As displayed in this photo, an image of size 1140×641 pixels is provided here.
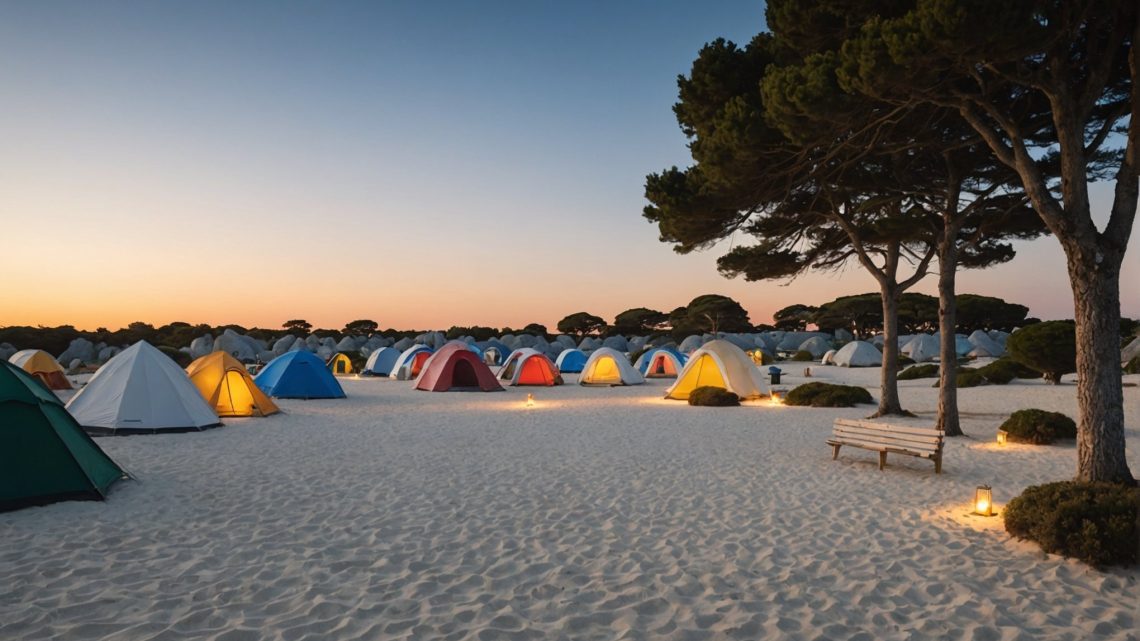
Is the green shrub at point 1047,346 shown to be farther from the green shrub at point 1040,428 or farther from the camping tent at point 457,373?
the camping tent at point 457,373

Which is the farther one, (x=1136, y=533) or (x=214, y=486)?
(x=214, y=486)

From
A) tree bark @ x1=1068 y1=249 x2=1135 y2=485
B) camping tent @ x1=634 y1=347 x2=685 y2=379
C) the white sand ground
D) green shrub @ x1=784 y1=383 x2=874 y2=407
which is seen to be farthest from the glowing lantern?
camping tent @ x1=634 y1=347 x2=685 y2=379

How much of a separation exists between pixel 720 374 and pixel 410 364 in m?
18.8

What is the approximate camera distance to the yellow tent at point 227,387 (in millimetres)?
16438

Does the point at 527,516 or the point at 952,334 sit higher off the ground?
the point at 952,334

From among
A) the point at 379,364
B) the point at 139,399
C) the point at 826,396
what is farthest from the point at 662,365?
the point at 139,399

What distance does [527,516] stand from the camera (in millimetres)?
7191

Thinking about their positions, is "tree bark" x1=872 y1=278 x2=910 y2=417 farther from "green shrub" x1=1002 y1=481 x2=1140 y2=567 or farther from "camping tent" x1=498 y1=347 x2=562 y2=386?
"camping tent" x1=498 y1=347 x2=562 y2=386

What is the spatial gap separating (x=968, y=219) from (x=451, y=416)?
46.6 ft

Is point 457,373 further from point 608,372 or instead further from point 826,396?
point 826,396

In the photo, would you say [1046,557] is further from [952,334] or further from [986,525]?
[952,334]

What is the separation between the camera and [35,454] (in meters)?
7.25

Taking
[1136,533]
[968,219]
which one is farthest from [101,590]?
[968,219]

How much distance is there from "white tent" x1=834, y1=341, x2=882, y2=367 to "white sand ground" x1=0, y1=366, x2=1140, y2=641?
113 feet
